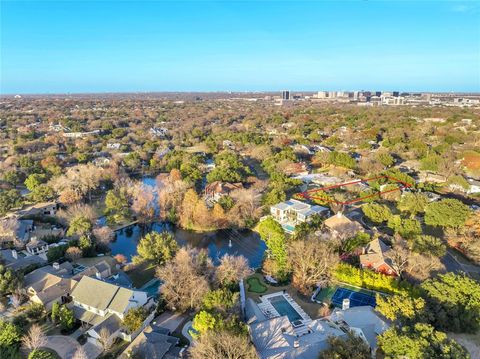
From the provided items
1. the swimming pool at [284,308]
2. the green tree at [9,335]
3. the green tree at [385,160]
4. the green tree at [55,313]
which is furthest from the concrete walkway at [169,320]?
the green tree at [385,160]

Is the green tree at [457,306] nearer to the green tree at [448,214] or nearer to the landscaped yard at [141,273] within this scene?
the green tree at [448,214]

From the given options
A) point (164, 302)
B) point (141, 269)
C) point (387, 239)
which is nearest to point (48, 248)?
point (141, 269)

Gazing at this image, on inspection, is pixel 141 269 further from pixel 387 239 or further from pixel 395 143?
pixel 395 143

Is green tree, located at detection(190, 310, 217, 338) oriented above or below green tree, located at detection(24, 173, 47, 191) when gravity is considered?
below

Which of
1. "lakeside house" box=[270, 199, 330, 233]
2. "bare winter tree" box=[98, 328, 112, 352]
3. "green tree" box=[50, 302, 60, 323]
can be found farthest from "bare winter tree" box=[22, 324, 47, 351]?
"lakeside house" box=[270, 199, 330, 233]

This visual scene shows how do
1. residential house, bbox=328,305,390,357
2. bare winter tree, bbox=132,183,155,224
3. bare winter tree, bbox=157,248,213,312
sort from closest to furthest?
residential house, bbox=328,305,390,357 < bare winter tree, bbox=157,248,213,312 < bare winter tree, bbox=132,183,155,224

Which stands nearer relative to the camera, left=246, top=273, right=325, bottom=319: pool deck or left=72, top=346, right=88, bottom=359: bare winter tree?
left=72, top=346, right=88, bottom=359: bare winter tree

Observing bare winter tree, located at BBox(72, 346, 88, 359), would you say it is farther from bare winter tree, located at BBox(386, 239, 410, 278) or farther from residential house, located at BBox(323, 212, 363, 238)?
bare winter tree, located at BBox(386, 239, 410, 278)
